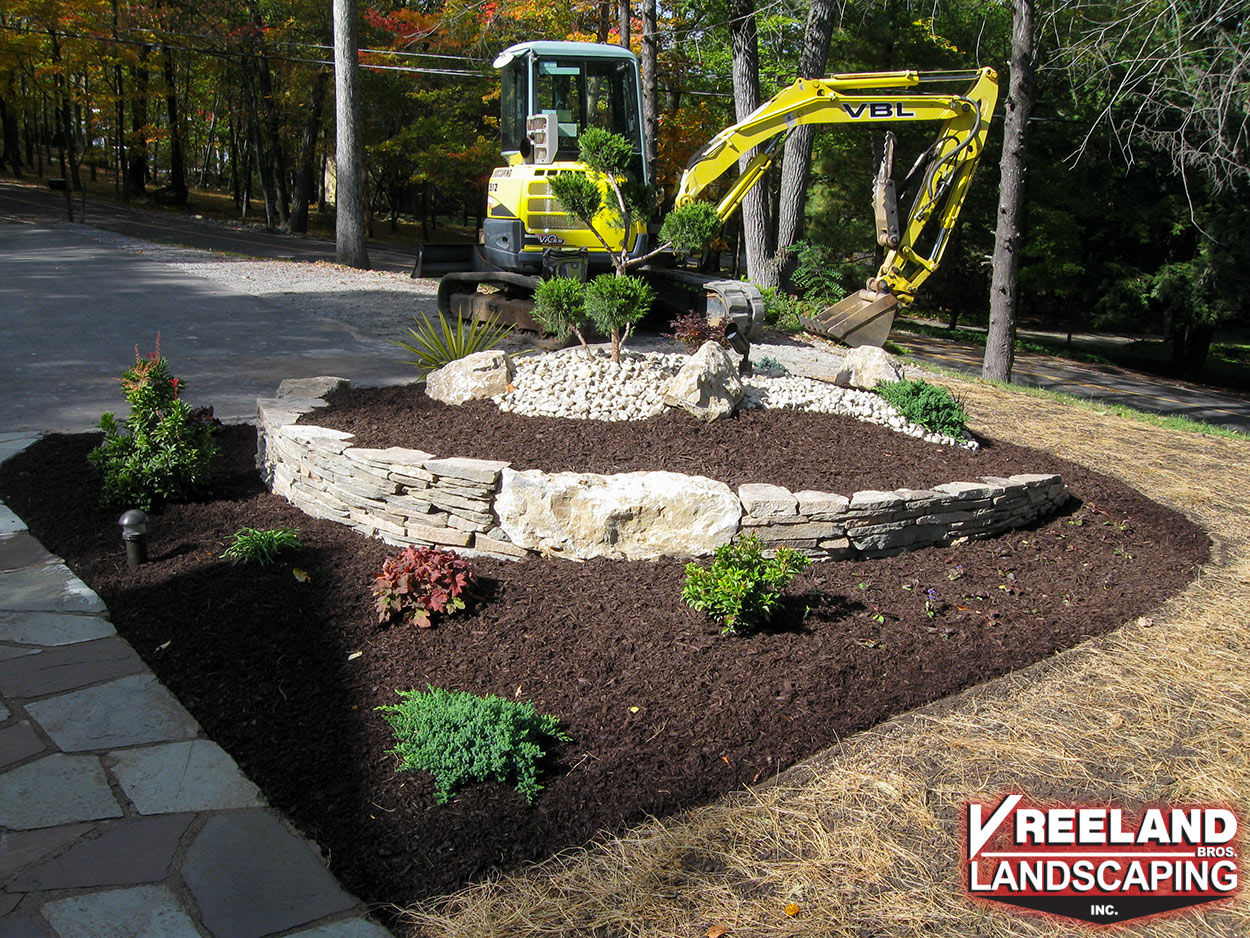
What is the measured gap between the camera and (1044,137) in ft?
62.2

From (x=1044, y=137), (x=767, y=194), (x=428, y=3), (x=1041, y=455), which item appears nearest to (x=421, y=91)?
(x=428, y=3)

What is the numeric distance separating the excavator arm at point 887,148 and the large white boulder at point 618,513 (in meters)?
4.90

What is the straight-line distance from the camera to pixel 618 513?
416 cm

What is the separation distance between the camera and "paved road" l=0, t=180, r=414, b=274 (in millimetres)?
19016

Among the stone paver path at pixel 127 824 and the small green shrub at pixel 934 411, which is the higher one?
the small green shrub at pixel 934 411

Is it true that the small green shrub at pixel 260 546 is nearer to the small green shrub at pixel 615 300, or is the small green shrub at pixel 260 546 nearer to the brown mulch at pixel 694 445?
the brown mulch at pixel 694 445

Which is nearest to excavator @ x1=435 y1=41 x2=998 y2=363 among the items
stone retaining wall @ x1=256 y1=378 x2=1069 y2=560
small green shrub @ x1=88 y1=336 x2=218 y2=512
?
stone retaining wall @ x1=256 y1=378 x2=1069 y2=560

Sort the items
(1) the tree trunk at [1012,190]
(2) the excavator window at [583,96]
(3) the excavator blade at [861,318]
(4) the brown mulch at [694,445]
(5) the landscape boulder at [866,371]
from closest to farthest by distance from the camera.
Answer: (4) the brown mulch at [694,445] < (5) the landscape boulder at [866,371] < (2) the excavator window at [583,96] < (1) the tree trunk at [1012,190] < (3) the excavator blade at [861,318]

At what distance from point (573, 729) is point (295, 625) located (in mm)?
1356

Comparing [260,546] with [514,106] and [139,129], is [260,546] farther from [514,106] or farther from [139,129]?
[139,129]

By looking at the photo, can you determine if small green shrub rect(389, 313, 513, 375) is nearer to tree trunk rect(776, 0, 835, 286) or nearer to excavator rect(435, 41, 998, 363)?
excavator rect(435, 41, 998, 363)

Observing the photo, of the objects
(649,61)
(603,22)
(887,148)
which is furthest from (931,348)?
(603,22)

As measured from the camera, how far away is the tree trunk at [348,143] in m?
15.5

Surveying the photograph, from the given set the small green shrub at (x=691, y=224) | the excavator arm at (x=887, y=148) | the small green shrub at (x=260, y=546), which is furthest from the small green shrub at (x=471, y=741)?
the excavator arm at (x=887, y=148)
